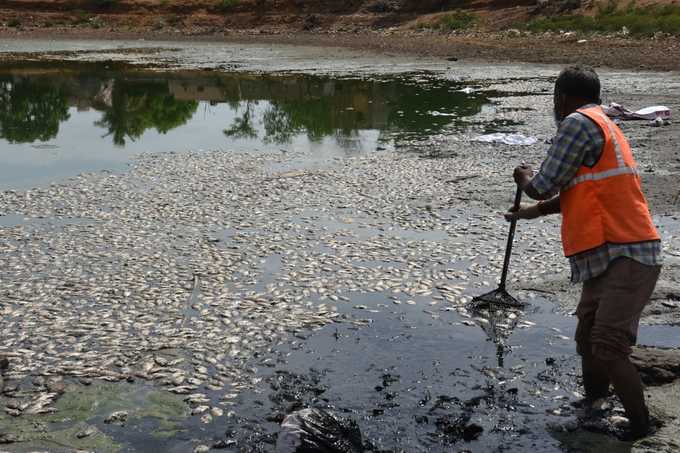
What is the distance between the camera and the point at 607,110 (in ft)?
47.9

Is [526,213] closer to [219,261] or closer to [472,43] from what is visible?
[219,261]

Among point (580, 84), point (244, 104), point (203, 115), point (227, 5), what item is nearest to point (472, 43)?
point (244, 104)

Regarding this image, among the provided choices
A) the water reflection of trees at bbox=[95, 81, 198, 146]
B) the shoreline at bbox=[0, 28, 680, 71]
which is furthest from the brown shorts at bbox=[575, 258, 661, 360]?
the shoreline at bbox=[0, 28, 680, 71]

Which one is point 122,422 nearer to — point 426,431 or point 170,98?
point 426,431

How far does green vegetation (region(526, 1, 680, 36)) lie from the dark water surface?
13.2 metres

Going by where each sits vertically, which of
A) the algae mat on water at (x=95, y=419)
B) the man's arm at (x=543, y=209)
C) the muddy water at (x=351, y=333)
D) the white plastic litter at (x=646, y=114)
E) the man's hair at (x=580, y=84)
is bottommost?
the algae mat on water at (x=95, y=419)

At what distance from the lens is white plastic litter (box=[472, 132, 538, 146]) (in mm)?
12766

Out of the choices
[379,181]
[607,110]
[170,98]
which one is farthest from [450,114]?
[170,98]

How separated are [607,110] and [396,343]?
10454mm

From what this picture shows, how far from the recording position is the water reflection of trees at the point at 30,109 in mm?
15730

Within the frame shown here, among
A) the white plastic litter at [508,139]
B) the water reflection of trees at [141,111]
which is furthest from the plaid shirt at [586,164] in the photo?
the water reflection of trees at [141,111]

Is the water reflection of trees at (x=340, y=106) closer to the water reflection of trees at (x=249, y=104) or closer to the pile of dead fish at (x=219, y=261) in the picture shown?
the water reflection of trees at (x=249, y=104)

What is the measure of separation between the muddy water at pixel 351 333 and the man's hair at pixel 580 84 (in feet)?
6.24

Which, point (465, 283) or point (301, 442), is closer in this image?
point (301, 442)
